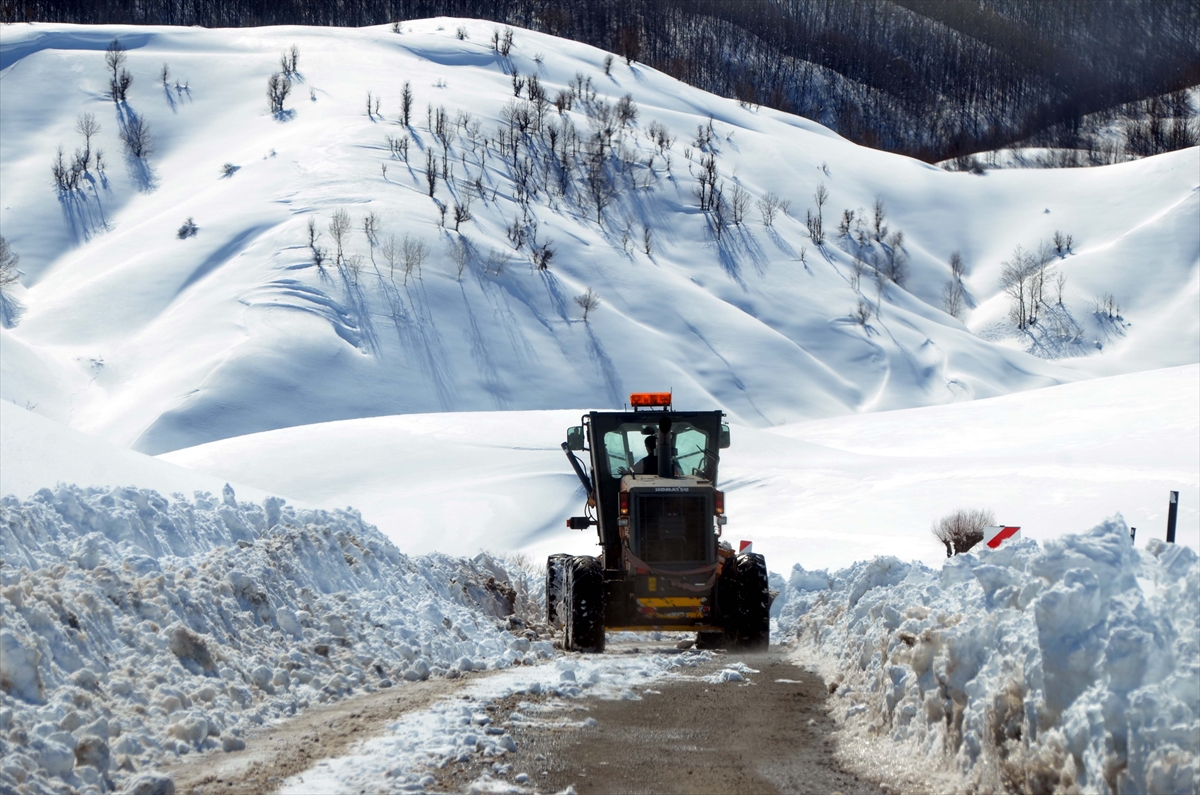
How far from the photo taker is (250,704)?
7.92 metres

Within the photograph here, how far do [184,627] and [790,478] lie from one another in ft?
72.7

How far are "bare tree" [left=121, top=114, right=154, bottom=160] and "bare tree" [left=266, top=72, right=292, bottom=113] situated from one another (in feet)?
27.7

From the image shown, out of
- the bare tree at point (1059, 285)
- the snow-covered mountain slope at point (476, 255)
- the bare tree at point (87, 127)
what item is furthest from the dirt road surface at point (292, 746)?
the bare tree at point (1059, 285)

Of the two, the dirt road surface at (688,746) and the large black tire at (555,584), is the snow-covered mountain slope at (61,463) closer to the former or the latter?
the large black tire at (555,584)

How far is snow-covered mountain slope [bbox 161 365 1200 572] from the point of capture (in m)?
22.8

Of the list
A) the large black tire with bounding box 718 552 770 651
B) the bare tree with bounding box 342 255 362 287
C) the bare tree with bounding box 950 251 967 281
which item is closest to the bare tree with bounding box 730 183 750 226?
the bare tree with bounding box 950 251 967 281

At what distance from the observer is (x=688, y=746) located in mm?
7309

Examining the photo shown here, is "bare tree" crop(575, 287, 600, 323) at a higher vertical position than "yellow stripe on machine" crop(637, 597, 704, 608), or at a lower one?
higher

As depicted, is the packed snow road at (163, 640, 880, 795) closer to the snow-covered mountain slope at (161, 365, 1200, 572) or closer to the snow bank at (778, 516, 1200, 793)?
the snow bank at (778, 516, 1200, 793)

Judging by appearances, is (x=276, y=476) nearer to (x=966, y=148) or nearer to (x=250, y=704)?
(x=250, y=704)

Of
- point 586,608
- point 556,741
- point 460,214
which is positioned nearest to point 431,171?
point 460,214

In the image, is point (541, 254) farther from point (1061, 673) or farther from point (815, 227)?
point (1061, 673)

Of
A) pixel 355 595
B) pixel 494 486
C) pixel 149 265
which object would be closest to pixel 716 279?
pixel 149 265

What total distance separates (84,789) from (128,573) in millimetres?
2739
